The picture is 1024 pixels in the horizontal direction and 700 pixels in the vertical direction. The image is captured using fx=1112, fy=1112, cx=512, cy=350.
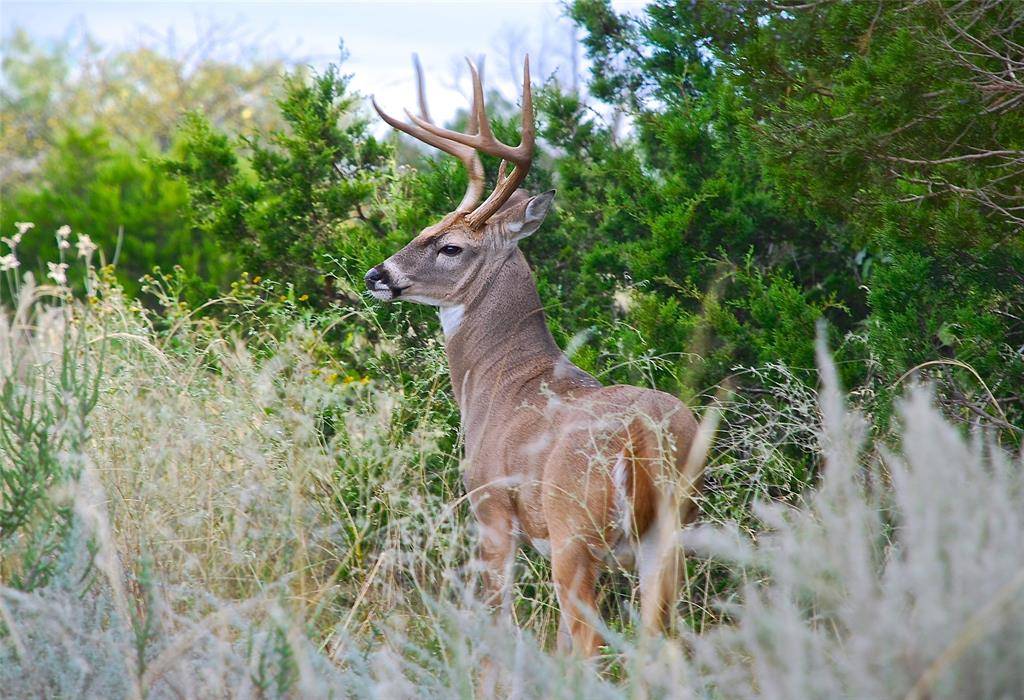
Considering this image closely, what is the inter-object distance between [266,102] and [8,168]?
5937 mm

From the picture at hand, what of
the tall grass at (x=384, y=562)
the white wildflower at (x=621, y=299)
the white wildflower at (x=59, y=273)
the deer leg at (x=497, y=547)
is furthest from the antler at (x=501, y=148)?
the white wildflower at (x=59, y=273)

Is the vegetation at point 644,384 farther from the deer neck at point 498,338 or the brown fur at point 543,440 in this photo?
the deer neck at point 498,338

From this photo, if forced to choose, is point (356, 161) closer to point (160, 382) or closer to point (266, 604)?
point (160, 382)

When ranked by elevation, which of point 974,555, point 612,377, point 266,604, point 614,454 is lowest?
point 266,604

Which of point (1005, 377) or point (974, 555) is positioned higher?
point (1005, 377)

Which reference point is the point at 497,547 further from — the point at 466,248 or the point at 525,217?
the point at 525,217

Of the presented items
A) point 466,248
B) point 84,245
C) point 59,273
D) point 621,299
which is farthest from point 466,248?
point 84,245

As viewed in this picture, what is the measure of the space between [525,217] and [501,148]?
44cm

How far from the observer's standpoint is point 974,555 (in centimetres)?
217

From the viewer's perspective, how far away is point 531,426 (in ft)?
14.5

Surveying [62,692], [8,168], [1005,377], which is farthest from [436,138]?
[8,168]

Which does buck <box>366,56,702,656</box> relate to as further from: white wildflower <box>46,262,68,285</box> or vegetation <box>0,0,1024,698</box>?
white wildflower <box>46,262,68,285</box>

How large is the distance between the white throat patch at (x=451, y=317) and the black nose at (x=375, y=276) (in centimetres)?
34

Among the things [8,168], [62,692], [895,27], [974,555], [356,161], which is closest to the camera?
[974,555]
